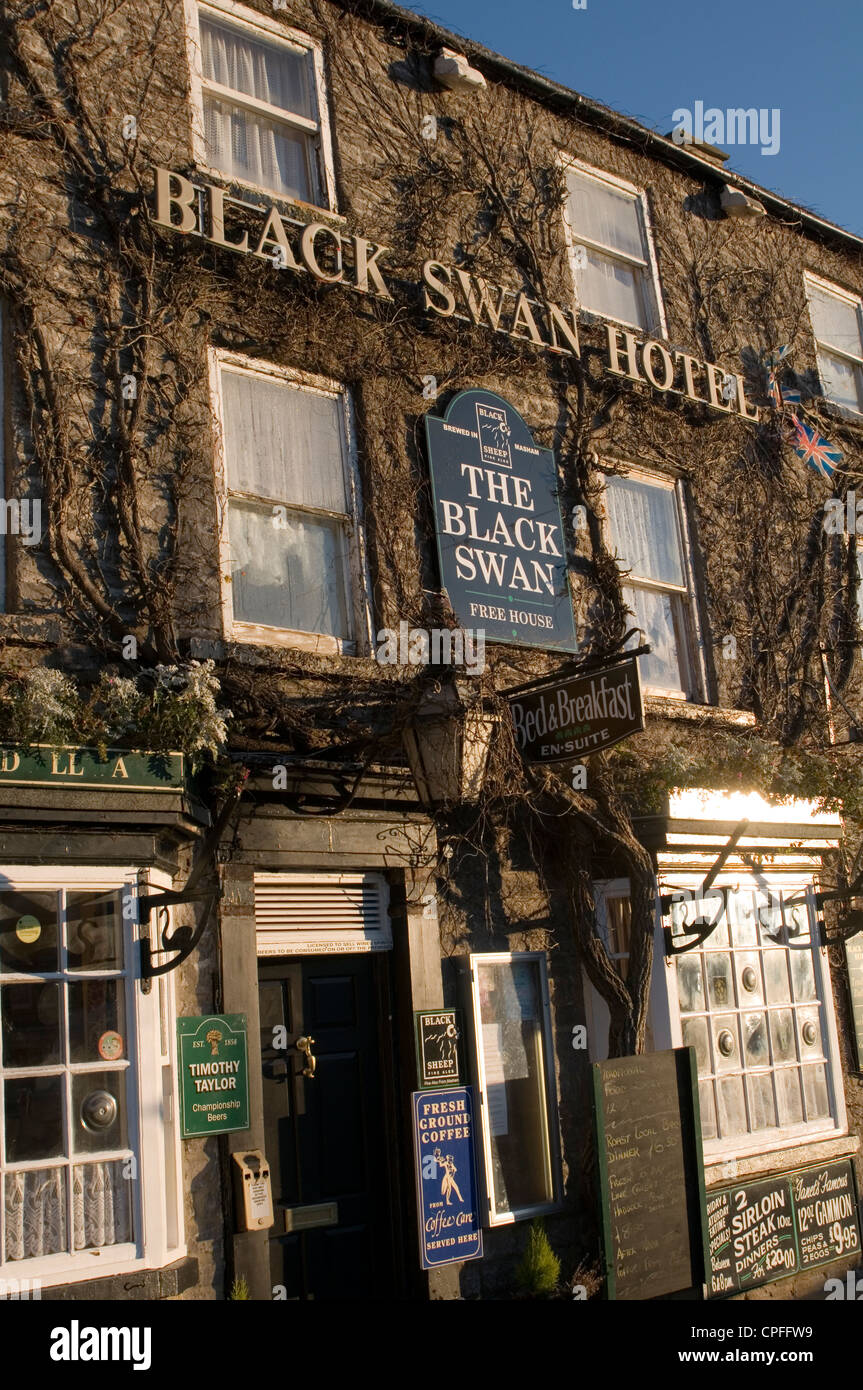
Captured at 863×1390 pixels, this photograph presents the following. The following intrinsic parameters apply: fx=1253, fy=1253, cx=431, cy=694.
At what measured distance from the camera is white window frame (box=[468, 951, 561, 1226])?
24.4 ft

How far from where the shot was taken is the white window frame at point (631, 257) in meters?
10.3

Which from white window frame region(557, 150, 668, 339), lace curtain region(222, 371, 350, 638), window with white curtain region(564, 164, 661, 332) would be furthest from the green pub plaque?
window with white curtain region(564, 164, 661, 332)

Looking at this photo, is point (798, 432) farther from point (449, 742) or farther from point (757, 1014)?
point (449, 742)

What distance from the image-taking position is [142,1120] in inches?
231

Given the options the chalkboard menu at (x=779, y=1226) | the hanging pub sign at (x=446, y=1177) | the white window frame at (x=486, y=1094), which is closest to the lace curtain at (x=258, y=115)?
the white window frame at (x=486, y=1094)

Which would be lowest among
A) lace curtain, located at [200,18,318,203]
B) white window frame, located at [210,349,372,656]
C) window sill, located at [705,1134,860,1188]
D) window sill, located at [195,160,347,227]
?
window sill, located at [705,1134,860,1188]

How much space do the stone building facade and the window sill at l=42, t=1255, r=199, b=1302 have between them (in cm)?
3

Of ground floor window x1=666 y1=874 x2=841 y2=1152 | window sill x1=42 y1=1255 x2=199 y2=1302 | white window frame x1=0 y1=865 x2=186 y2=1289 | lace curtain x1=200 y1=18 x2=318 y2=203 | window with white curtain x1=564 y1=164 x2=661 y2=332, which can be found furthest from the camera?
window with white curtain x1=564 y1=164 x2=661 y2=332

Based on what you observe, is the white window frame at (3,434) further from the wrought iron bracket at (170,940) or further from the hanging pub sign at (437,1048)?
the hanging pub sign at (437,1048)

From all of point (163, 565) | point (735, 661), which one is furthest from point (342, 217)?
point (735, 661)

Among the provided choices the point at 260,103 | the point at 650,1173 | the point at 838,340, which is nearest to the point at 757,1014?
the point at 650,1173

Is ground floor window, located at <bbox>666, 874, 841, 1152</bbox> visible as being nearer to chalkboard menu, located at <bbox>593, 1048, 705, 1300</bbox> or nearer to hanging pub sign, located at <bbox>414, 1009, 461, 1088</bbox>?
chalkboard menu, located at <bbox>593, 1048, 705, 1300</bbox>

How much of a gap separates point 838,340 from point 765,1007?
7.08 meters
